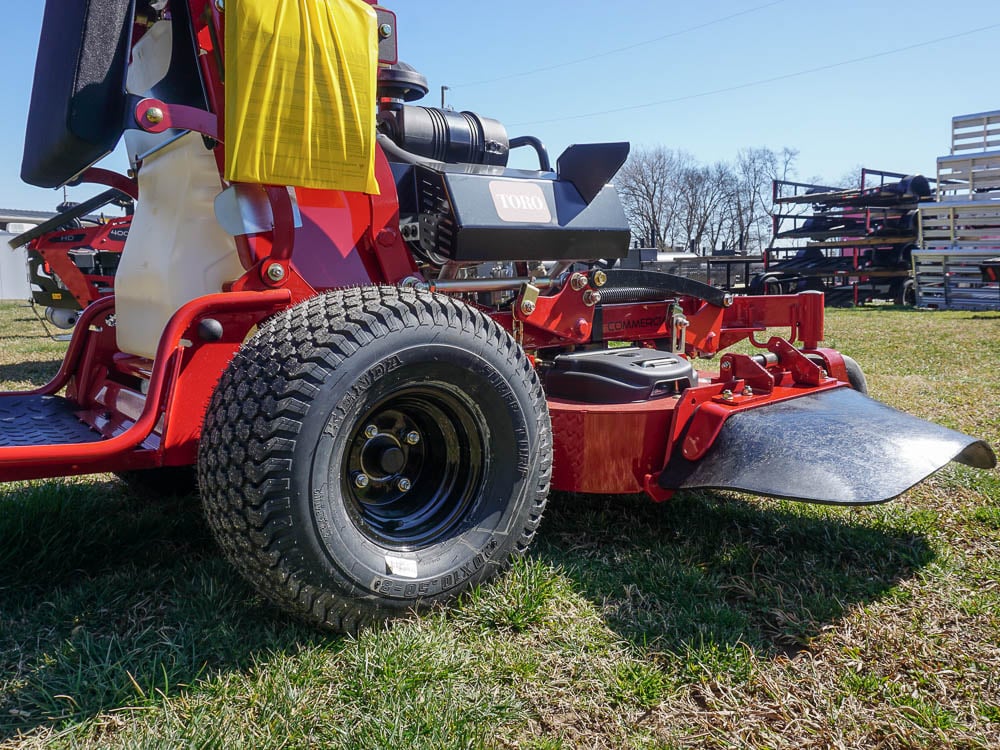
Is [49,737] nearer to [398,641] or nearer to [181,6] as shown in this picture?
[398,641]

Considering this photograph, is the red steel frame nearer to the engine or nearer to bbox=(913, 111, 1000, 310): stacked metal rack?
the engine

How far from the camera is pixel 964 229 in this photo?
15.5 metres

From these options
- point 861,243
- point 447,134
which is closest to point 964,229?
point 861,243

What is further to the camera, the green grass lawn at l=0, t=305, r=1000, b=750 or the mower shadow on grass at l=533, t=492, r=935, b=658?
the mower shadow on grass at l=533, t=492, r=935, b=658

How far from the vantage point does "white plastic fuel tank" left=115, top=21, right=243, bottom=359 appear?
2416 mm

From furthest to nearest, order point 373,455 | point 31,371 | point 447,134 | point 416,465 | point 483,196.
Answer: point 31,371, point 447,134, point 483,196, point 416,465, point 373,455

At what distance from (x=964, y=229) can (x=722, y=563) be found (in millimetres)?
15702

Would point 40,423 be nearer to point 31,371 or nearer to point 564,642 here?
point 564,642

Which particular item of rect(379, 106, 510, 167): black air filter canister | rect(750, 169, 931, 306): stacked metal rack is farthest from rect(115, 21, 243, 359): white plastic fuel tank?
rect(750, 169, 931, 306): stacked metal rack

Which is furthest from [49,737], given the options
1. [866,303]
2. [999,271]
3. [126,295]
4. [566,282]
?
[866,303]

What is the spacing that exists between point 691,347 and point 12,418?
9.39 feet

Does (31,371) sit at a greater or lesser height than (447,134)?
lesser

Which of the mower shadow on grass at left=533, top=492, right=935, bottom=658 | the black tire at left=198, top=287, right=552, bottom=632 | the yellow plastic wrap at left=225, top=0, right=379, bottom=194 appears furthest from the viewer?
Result: the mower shadow on grass at left=533, top=492, right=935, bottom=658

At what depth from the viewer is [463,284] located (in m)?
2.80
